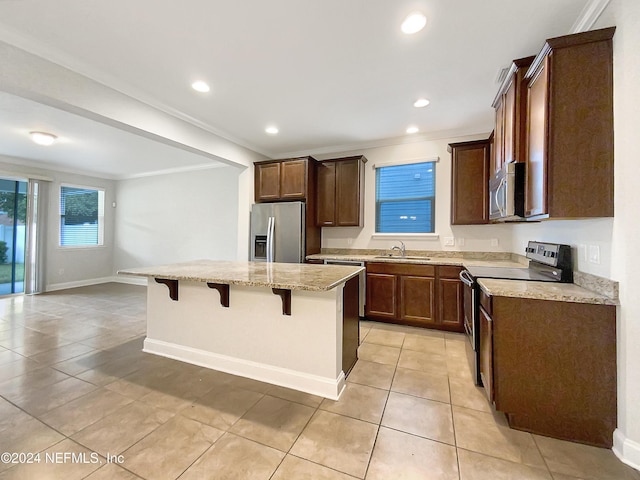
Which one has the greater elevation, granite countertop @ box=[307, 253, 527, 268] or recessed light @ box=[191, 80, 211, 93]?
recessed light @ box=[191, 80, 211, 93]

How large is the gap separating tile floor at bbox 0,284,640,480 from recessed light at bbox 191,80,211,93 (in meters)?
2.68

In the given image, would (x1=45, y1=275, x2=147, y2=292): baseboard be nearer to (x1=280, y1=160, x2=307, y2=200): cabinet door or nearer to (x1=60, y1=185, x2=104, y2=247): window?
(x1=60, y1=185, x2=104, y2=247): window

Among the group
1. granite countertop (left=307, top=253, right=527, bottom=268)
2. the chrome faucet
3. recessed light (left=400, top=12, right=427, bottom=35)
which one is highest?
recessed light (left=400, top=12, right=427, bottom=35)

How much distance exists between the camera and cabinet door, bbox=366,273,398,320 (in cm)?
341

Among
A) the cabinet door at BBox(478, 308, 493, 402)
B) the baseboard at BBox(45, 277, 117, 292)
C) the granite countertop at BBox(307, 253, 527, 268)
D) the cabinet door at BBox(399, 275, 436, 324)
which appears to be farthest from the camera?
the baseboard at BBox(45, 277, 117, 292)

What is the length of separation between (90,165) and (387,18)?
655 centimetres

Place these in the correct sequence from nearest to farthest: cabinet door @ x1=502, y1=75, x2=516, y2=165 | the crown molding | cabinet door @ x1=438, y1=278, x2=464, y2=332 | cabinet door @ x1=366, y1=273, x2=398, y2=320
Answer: the crown molding
cabinet door @ x1=502, y1=75, x2=516, y2=165
cabinet door @ x1=438, y1=278, x2=464, y2=332
cabinet door @ x1=366, y1=273, x2=398, y2=320

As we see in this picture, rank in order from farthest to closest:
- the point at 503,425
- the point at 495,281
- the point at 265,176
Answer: the point at 265,176, the point at 495,281, the point at 503,425

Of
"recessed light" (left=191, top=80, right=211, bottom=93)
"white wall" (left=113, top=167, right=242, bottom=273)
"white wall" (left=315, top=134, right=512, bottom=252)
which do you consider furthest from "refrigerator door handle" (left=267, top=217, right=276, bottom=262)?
"recessed light" (left=191, top=80, right=211, bottom=93)

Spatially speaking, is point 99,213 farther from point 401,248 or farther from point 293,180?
point 401,248

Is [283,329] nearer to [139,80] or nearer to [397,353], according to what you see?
[397,353]

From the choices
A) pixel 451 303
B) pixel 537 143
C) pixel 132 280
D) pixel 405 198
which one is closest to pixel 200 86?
pixel 537 143

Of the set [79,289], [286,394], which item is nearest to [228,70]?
[286,394]

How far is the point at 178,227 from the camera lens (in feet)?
19.2
